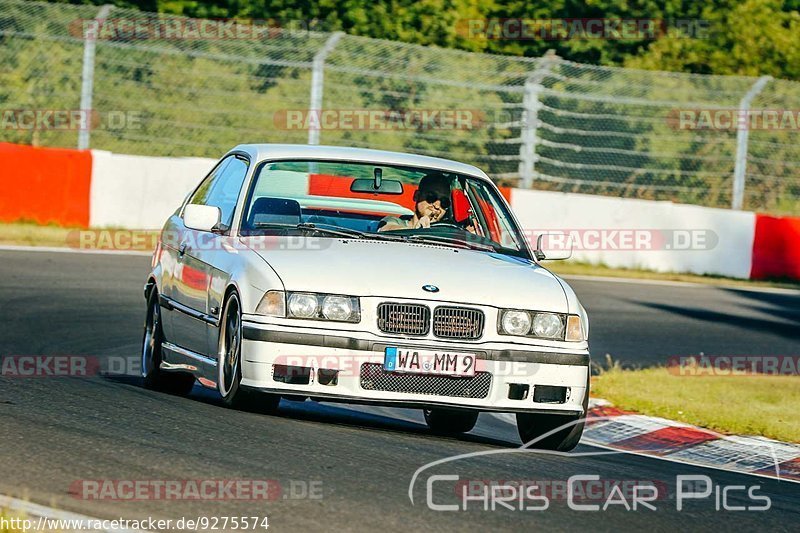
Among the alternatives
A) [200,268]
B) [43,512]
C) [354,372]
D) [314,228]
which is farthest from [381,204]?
[43,512]

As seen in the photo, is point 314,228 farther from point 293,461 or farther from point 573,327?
point 293,461

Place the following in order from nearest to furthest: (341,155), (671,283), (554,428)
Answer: (554,428), (341,155), (671,283)

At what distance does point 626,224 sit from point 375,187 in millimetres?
13921

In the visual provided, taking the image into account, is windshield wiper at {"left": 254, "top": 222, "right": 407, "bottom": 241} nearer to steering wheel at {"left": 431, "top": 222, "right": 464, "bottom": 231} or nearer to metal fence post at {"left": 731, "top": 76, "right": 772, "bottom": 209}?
steering wheel at {"left": 431, "top": 222, "right": 464, "bottom": 231}

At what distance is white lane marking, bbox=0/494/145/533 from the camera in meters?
5.43

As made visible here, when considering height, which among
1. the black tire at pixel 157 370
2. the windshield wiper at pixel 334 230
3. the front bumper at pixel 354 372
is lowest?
the black tire at pixel 157 370

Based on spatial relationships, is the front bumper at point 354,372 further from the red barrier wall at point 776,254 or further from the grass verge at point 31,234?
the red barrier wall at point 776,254

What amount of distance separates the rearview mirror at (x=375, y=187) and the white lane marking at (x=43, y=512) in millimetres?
3875

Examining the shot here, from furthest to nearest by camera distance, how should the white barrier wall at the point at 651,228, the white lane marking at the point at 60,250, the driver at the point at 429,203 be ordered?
the white barrier wall at the point at 651,228 → the white lane marking at the point at 60,250 → the driver at the point at 429,203

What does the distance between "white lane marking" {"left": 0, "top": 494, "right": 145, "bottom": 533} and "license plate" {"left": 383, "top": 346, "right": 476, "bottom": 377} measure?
94.6 inches

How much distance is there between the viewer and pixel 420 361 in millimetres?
7715

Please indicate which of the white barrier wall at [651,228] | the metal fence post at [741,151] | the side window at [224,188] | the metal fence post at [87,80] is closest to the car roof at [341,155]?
the side window at [224,188]

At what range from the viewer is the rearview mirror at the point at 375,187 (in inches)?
362

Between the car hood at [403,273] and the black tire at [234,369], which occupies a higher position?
the car hood at [403,273]
